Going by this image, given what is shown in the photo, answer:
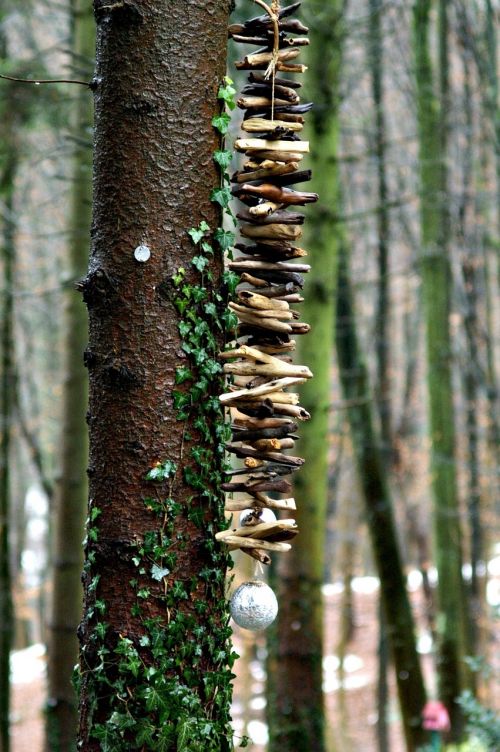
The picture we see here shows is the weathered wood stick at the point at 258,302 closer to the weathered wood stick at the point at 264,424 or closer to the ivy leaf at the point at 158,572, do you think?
the weathered wood stick at the point at 264,424

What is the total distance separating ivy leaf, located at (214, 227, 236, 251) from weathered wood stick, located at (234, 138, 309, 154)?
198 millimetres

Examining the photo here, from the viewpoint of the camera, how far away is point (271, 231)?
207cm

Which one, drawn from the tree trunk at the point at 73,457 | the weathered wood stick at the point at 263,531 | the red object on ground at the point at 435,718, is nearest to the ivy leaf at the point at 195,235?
the weathered wood stick at the point at 263,531

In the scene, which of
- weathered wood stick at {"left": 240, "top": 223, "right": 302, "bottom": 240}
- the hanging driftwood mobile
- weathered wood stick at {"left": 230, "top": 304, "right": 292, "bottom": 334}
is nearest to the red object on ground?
the hanging driftwood mobile

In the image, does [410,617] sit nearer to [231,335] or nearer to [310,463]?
[310,463]

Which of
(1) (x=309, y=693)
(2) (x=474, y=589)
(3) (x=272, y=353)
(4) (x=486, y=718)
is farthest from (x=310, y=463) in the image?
(2) (x=474, y=589)

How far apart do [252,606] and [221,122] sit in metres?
1.15

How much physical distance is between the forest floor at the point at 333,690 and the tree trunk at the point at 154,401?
8.32m

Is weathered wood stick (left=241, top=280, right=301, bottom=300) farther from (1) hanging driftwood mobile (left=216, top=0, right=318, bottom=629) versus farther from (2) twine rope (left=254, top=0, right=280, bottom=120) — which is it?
(2) twine rope (left=254, top=0, right=280, bottom=120)

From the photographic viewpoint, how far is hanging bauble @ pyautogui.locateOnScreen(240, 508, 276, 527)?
2.03 m

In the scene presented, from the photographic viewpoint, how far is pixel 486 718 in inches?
201

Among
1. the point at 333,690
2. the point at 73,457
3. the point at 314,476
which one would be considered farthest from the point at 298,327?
the point at 333,690

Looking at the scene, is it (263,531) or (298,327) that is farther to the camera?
(298,327)

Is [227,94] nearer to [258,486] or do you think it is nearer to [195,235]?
[195,235]
